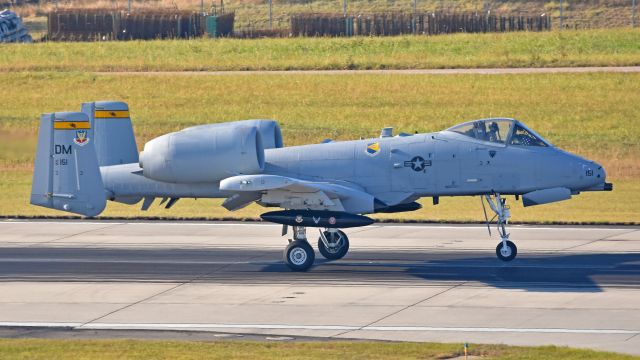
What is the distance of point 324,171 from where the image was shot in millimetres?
26719

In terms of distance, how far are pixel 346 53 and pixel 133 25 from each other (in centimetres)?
1559

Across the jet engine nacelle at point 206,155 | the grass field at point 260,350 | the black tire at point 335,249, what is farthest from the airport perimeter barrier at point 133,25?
the grass field at point 260,350

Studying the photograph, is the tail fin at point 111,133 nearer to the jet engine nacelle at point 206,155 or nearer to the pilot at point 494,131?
the jet engine nacelle at point 206,155

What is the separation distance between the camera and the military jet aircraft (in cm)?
2603

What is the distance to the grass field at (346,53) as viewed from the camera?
2445 inches

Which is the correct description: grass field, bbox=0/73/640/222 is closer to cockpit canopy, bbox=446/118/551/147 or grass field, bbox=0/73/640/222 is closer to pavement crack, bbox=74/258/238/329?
cockpit canopy, bbox=446/118/551/147

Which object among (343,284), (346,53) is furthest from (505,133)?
(346,53)

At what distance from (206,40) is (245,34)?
4410 millimetres

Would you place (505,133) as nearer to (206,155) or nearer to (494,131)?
(494,131)

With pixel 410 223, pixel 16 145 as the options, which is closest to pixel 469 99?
pixel 410 223

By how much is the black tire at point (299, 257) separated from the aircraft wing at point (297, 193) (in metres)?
0.85

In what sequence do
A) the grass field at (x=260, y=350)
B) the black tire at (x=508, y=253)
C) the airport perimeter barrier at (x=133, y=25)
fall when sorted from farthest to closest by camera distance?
the airport perimeter barrier at (x=133, y=25) → the black tire at (x=508, y=253) → the grass field at (x=260, y=350)

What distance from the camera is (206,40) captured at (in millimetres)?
69562

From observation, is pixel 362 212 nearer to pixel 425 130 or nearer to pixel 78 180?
pixel 78 180
